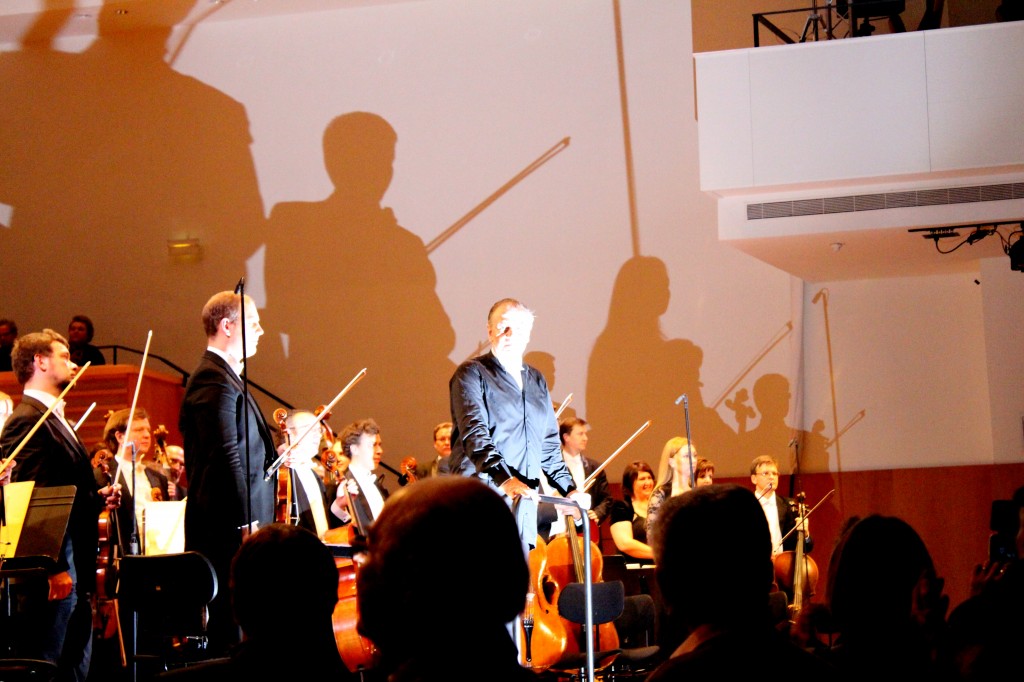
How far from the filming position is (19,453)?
13.0 ft

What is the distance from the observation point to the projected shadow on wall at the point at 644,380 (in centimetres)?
890

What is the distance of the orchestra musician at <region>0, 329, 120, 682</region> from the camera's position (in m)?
3.74

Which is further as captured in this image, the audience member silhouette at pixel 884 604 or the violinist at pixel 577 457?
the violinist at pixel 577 457

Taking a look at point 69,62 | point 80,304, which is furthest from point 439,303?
point 69,62

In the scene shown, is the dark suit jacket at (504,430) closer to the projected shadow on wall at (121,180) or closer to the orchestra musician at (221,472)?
the orchestra musician at (221,472)

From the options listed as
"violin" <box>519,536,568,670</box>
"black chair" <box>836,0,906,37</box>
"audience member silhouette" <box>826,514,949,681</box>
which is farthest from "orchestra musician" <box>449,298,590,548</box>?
"black chair" <box>836,0,906,37</box>

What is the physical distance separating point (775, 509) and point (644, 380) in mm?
2431

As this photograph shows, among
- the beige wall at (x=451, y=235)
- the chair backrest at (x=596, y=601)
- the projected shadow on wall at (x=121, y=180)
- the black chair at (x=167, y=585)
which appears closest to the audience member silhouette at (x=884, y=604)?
the black chair at (x=167, y=585)

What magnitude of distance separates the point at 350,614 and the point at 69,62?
7.04 meters

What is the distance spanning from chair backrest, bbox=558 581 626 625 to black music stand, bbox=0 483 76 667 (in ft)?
6.00

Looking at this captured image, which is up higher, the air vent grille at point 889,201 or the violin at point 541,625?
the air vent grille at point 889,201

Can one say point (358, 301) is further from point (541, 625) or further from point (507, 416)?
point (507, 416)

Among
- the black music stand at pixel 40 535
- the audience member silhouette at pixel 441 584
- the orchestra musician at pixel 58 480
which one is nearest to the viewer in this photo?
the audience member silhouette at pixel 441 584

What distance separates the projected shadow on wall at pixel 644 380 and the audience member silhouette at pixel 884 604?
714 centimetres
